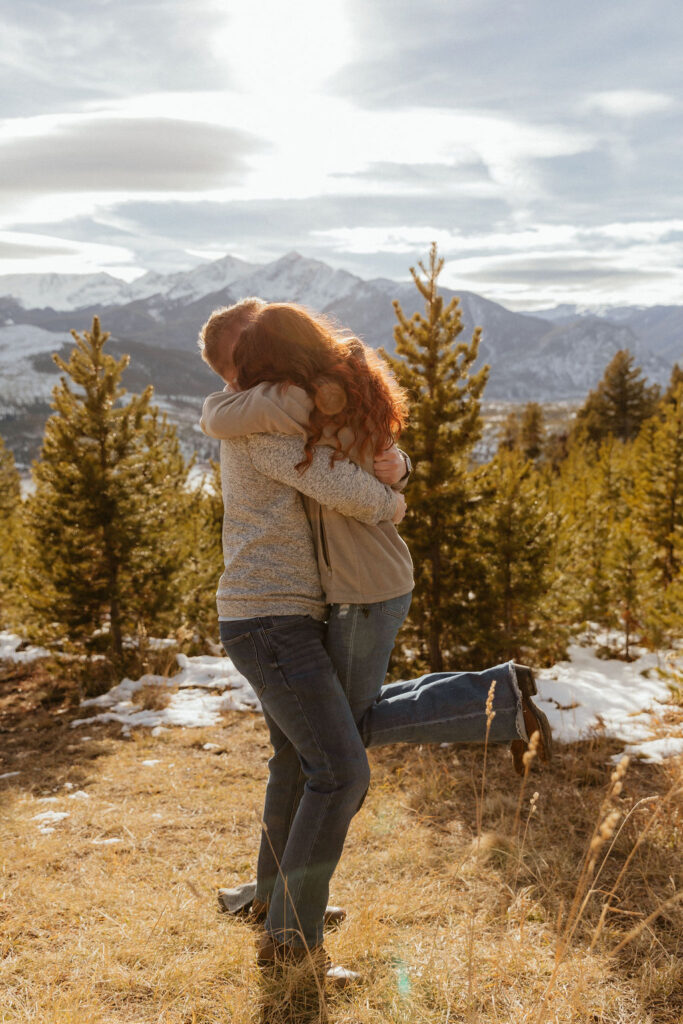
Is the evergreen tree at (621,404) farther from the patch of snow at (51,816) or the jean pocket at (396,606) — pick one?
the jean pocket at (396,606)

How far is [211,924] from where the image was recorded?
2.92m

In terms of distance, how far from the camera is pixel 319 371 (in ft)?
7.76

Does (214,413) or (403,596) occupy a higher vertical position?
(214,413)

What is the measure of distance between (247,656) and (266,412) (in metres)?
0.87

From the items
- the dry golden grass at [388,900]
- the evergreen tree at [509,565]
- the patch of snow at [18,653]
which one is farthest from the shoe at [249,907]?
the patch of snow at [18,653]

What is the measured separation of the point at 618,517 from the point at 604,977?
23734mm

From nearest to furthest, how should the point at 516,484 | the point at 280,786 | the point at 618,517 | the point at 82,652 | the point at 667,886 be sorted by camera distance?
1. the point at 280,786
2. the point at 667,886
3. the point at 516,484
4. the point at 82,652
5. the point at 618,517

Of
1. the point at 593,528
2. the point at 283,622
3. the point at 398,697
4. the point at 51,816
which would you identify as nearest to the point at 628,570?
the point at 593,528

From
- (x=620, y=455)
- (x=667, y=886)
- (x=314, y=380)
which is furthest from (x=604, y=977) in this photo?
(x=620, y=455)

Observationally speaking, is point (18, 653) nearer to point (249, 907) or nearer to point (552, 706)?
point (552, 706)

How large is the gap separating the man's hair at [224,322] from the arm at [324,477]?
0.42m

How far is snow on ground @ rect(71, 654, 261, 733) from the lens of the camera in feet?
26.2

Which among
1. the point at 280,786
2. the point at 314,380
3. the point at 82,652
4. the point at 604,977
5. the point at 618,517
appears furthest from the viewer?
the point at 618,517

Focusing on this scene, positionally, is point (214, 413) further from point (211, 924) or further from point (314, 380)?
point (211, 924)
